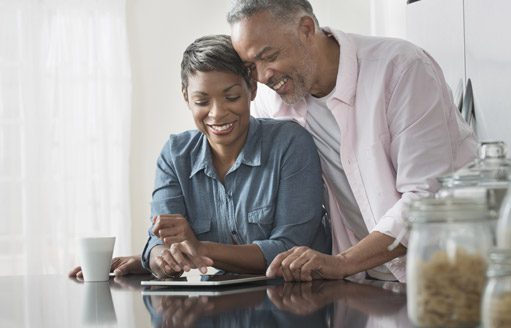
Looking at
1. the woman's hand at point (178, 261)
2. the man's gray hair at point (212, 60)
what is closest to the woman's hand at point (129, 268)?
the woman's hand at point (178, 261)

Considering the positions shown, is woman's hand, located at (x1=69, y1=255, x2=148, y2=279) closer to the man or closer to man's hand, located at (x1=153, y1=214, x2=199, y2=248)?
man's hand, located at (x1=153, y1=214, x2=199, y2=248)

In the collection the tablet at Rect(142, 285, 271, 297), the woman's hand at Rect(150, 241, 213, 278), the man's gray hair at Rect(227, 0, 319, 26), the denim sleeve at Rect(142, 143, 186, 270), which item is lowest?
the tablet at Rect(142, 285, 271, 297)

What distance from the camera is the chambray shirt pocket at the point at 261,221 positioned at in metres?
2.12

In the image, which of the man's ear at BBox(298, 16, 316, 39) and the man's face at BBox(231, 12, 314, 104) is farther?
the man's ear at BBox(298, 16, 316, 39)

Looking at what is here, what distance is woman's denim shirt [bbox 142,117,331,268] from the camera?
2.10m

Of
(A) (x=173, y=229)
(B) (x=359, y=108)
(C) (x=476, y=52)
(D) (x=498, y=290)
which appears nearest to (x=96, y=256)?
A: (A) (x=173, y=229)

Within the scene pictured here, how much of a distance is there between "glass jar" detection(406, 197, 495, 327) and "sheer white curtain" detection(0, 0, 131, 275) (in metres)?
4.40

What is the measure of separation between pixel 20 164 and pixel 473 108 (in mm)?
2768

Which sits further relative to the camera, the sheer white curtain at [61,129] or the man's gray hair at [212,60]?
the sheer white curtain at [61,129]

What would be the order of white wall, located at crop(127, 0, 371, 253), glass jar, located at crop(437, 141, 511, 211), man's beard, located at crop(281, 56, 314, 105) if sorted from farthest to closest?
white wall, located at crop(127, 0, 371, 253) < man's beard, located at crop(281, 56, 314, 105) < glass jar, located at crop(437, 141, 511, 211)

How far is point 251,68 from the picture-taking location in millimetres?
2203

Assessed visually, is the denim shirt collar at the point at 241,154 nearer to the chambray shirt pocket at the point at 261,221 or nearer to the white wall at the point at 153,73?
the chambray shirt pocket at the point at 261,221

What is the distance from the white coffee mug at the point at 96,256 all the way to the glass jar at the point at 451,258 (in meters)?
1.45

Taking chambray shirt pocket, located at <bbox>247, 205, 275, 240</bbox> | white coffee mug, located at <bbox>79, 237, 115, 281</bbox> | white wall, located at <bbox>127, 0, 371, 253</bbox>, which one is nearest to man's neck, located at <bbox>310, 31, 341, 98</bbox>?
chambray shirt pocket, located at <bbox>247, 205, 275, 240</bbox>
